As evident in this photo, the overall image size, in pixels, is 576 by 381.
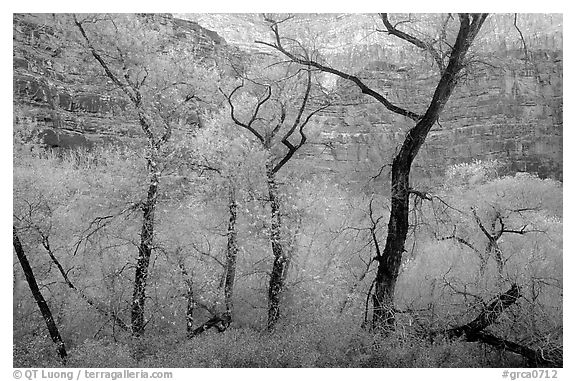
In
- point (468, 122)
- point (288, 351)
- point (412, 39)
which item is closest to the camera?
point (412, 39)

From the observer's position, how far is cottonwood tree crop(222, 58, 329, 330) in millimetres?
3723

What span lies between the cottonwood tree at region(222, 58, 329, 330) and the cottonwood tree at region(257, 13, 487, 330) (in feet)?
0.77

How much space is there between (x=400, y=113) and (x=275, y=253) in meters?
1.67

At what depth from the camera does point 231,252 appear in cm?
369

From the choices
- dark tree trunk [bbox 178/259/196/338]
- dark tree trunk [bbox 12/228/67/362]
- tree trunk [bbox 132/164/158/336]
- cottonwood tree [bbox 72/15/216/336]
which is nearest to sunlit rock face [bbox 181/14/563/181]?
cottonwood tree [bbox 72/15/216/336]

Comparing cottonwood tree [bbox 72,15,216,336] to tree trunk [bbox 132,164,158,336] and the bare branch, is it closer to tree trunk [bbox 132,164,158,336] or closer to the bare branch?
tree trunk [bbox 132,164,158,336]

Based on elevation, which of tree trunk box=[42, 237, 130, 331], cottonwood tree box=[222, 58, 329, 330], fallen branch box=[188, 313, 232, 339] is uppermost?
cottonwood tree box=[222, 58, 329, 330]

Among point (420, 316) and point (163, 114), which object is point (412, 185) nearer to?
point (420, 316)

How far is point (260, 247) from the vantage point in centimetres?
374

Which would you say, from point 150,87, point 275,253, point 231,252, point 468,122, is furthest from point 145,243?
point 468,122

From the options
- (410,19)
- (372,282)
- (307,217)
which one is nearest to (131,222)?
(307,217)

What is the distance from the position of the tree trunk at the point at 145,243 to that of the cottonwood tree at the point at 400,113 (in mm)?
1580

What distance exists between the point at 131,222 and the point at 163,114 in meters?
0.99

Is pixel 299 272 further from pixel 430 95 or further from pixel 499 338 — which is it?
pixel 430 95
